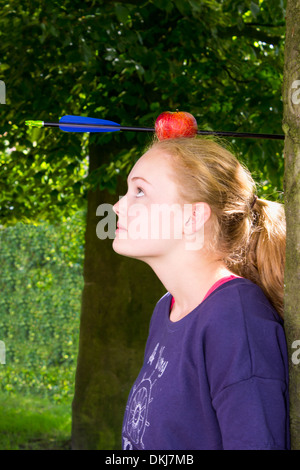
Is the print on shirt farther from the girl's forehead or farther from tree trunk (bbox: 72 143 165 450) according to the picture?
tree trunk (bbox: 72 143 165 450)

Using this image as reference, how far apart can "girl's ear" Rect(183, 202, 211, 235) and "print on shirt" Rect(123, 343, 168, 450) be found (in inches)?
13.0

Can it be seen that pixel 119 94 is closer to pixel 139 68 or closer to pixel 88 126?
pixel 139 68

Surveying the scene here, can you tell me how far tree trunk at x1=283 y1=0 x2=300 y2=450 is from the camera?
57.5 inches

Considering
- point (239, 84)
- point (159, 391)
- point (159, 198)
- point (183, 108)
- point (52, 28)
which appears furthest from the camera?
point (239, 84)

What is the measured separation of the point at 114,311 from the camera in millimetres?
5070

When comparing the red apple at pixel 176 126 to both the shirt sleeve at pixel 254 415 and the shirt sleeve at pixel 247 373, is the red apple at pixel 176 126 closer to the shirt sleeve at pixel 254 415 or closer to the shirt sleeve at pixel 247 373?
the shirt sleeve at pixel 247 373

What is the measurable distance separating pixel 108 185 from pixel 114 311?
1.27 meters

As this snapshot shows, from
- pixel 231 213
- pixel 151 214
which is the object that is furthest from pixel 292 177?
pixel 151 214

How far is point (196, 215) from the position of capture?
1.70 meters

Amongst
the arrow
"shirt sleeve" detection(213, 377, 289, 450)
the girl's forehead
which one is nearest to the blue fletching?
the arrow

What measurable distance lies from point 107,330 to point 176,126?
3.45 m

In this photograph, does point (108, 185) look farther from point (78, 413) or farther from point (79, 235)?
point (79, 235)

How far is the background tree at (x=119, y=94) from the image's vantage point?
4.05 metres

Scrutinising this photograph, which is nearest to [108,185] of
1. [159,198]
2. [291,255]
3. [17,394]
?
[159,198]
